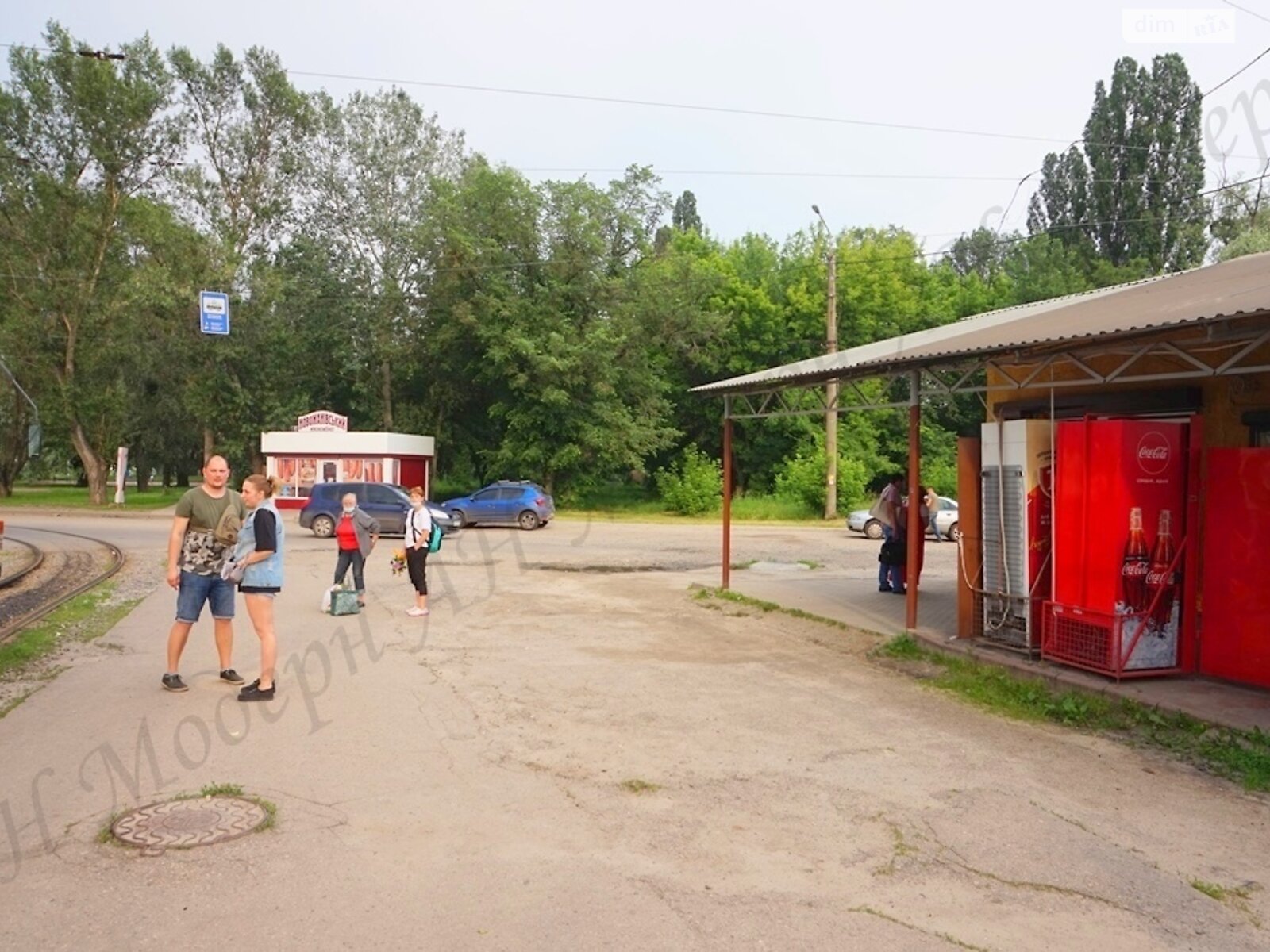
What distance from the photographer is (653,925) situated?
392 cm

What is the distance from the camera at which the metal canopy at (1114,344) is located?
7.16 m

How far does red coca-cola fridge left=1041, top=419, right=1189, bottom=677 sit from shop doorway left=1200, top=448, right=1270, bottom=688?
234 millimetres

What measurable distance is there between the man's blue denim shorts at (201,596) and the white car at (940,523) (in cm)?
2160

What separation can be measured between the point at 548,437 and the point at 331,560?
2042 cm

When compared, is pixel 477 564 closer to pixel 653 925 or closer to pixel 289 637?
pixel 289 637

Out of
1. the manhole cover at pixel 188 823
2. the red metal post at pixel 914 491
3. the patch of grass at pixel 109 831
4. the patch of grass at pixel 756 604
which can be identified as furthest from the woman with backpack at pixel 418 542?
the patch of grass at pixel 109 831

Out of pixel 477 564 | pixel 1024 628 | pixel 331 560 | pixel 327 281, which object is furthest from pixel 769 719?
pixel 327 281

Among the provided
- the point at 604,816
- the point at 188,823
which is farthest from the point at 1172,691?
the point at 188,823

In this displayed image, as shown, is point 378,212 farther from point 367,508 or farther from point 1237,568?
point 1237,568

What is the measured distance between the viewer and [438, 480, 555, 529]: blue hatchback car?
97.9ft

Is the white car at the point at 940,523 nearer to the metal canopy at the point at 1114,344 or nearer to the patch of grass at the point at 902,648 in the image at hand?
the metal canopy at the point at 1114,344

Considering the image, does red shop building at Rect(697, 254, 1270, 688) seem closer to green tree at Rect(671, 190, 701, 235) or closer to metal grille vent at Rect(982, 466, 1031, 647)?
metal grille vent at Rect(982, 466, 1031, 647)

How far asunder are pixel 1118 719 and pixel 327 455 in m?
32.6

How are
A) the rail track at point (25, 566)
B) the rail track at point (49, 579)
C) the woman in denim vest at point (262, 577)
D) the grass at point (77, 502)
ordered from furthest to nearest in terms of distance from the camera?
the grass at point (77, 502) → the rail track at point (25, 566) → the rail track at point (49, 579) → the woman in denim vest at point (262, 577)
